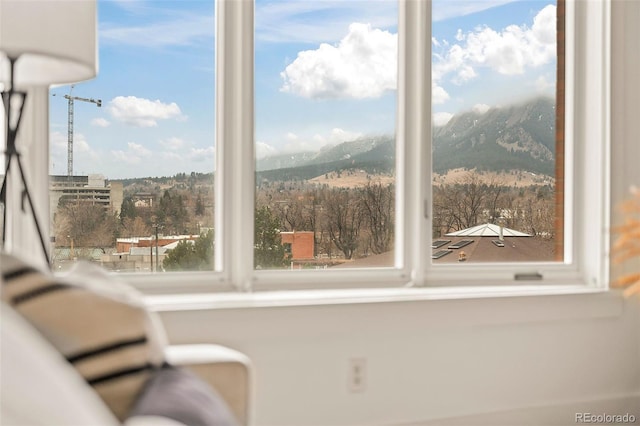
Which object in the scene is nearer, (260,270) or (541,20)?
(260,270)

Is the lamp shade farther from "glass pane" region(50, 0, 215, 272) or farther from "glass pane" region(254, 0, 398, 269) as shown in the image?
"glass pane" region(254, 0, 398, 269)

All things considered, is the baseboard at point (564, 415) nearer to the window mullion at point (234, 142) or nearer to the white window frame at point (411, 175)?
the white window frame at point (411, 175)

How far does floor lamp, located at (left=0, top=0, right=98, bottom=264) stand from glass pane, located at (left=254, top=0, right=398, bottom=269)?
92 cm

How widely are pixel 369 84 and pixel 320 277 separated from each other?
2.70 ft

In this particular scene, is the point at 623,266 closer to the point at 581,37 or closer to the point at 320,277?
the point at 581,37

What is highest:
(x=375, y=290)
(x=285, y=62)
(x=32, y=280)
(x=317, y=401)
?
(x=285, y=62)

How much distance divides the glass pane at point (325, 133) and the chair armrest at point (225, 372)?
3.95 ft

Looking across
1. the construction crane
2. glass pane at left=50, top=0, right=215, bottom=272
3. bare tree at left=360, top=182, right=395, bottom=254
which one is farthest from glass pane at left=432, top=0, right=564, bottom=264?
the construction crane

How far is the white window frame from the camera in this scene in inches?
113

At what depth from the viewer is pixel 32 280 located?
115cm

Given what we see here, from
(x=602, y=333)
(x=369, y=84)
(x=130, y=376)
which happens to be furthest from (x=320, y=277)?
(x=130, y=376)

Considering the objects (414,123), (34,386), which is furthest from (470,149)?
(34,386)

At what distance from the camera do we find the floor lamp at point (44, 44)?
1940 millimetres

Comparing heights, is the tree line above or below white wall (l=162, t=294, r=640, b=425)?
above
